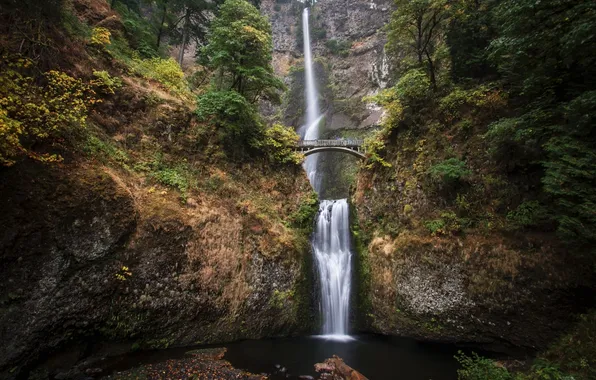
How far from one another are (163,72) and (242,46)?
185 inches

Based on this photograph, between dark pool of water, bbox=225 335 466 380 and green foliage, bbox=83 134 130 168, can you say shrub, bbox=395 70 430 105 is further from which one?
green foliage, bbox=83 134 130 168

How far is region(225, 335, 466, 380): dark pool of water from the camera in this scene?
371 inches

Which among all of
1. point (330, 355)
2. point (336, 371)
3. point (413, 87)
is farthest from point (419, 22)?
point (330, 355)

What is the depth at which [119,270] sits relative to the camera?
27.6ft

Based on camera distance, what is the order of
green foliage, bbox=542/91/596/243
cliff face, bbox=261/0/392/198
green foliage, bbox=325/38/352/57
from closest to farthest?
green foliage, bbox=542/91/596/243 < cliff face, bbox=261/0/392/198 < green foliage, bbox=325/38/352/57

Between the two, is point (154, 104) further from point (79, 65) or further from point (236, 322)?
point (236, 322)

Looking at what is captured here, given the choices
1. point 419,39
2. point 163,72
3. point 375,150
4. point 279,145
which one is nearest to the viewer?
point 163,72

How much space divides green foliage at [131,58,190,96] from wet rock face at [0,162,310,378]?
23.4ft

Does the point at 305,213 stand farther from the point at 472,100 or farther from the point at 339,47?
the point at 339,47

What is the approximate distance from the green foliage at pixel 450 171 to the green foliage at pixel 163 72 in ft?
45.6

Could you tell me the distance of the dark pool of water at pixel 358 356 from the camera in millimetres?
9414

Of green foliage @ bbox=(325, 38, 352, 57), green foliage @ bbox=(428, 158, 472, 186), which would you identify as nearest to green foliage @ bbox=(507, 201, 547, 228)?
green foliage @ bbox=(428, 158, 472, 186)

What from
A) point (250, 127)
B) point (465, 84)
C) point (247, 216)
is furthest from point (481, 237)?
point (250, 127)

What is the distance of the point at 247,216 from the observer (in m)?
13.3
